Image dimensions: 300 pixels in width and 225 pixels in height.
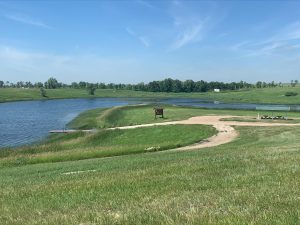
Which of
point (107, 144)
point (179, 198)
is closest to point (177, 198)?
point (179, 198)

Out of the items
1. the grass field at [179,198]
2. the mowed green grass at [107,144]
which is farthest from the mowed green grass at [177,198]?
the mowed green grass at [107,144]

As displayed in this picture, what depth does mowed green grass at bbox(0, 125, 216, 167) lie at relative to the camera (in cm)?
3014

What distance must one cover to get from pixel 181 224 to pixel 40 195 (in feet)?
17.3

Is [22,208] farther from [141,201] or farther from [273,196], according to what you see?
[273,196]

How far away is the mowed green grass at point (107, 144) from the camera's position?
3014 cm

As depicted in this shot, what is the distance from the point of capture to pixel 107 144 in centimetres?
4141

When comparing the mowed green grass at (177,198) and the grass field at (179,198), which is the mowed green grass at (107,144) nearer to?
the grass field at (179,198)

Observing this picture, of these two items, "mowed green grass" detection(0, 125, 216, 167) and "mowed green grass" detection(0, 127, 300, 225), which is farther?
"mowed green grass" detection(0, 125, 216, 167)

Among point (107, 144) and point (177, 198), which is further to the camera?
point (107, 144)

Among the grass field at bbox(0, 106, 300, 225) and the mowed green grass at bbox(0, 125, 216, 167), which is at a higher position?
the grass field at bbox(0, 106, 300, 225)

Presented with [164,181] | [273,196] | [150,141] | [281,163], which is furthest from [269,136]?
[273,196]

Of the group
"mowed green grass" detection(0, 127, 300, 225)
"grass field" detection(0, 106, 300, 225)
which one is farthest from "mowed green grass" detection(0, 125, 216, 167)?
"mowed green grass" detection(0, 127, 300, 225)

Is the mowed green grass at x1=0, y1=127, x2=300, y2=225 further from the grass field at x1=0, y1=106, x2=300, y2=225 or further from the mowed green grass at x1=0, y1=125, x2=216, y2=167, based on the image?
the mowed green grass at x1=0, y1=125, x2=216, y2=167

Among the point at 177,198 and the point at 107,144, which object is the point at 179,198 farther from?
the point at 107,144
